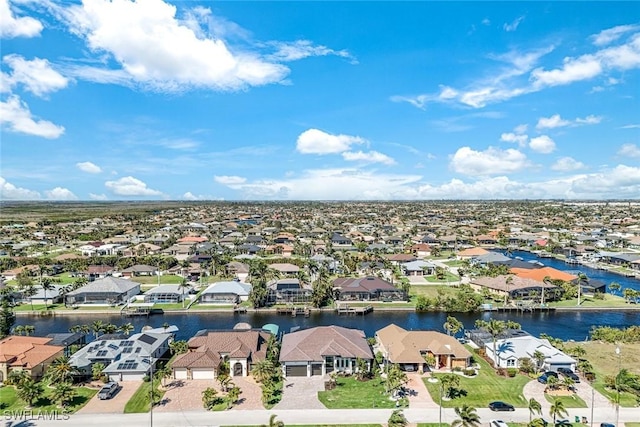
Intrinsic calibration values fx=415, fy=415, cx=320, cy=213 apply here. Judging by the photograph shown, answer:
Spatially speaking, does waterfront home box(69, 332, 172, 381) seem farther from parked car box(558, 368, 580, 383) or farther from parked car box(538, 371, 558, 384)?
parked car box(558, 368, 580, 383)

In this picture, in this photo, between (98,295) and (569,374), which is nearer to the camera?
(569,374)

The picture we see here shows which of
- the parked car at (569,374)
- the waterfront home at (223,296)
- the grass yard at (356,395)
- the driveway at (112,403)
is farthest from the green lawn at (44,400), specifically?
the parked car at (569,374)

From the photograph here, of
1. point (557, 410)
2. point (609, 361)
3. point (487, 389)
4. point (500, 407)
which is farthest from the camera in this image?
point (609, 361)

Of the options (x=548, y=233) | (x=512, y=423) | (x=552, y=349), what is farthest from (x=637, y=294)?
(x=548, y=233)

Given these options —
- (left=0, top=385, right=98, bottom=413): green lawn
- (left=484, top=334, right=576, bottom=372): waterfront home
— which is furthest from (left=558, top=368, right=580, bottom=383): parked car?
(left=0, top=385, right=98, bottom=413): green lawn

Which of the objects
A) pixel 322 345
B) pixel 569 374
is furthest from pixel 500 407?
pixel 322 345

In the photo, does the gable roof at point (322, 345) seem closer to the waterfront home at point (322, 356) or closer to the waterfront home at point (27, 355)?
the waterfront home at point (322, 356)

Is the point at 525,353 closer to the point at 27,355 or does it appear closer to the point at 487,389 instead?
the point at 487,389
